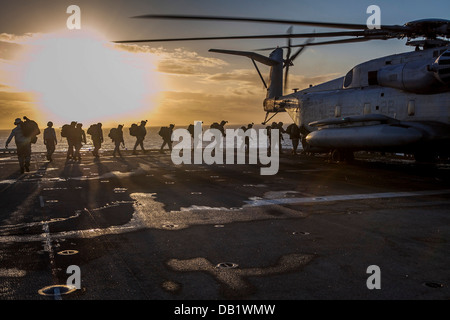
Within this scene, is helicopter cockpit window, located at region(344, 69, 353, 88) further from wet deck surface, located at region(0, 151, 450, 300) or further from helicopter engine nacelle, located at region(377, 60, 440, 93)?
wet deck surface, located at region(0, 151, 450, 300)

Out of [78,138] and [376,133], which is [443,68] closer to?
[376,133]

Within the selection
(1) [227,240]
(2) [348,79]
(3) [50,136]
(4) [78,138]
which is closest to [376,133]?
(2) [348,79]

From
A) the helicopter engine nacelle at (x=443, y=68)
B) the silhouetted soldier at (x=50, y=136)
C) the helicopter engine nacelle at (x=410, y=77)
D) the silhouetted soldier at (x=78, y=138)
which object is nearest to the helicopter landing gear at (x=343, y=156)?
the helicopter engine nacelle at (x=410, y=77)

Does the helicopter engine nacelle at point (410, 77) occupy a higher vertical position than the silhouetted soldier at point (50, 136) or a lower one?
higher

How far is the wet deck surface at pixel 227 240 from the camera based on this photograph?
4.24 m

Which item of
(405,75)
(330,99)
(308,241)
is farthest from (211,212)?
(330,99)

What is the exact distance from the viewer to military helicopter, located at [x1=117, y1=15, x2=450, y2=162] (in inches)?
480

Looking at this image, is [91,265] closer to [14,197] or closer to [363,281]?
[363,281]

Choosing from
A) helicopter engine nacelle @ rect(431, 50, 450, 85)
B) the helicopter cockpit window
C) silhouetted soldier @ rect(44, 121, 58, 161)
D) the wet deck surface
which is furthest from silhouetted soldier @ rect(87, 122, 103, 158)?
helicopter engine nacelle @ rect(431, 50, 450, 85)

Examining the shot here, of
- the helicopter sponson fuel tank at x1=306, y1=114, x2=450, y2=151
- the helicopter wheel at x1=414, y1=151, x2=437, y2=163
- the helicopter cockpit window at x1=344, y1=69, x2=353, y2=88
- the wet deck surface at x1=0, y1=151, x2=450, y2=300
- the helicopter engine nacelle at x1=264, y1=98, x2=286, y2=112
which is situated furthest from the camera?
the helicopter engine nacelle at x1=264, y1=98, x2=286, y2=112

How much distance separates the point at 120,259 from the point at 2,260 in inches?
59.3

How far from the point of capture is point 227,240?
607 centimetres

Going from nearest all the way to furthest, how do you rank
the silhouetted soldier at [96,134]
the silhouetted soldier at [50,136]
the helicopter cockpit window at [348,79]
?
the helicopter cockpit window at [348,79] → the silhouetted soldier at [50,136] → the silhouetted soldier at [96,134]

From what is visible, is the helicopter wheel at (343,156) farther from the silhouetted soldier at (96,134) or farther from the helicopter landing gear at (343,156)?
the silhouetted soldier at (96,134)
